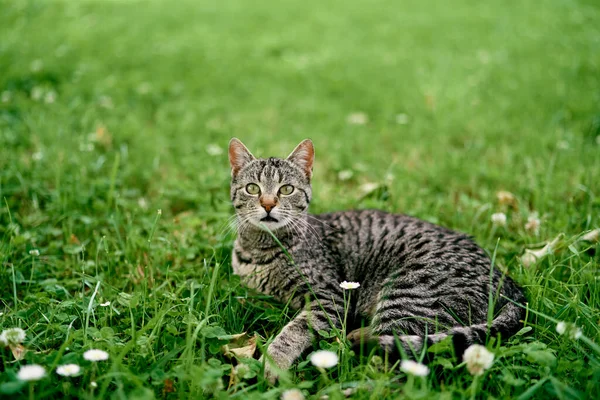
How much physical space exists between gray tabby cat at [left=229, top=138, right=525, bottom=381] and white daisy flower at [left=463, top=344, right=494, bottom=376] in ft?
0.60

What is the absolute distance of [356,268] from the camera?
3094 mm

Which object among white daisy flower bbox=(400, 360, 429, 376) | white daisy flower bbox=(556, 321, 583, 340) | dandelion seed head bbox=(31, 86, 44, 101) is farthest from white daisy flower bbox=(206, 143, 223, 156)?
white daisy flower bbox=(556, 321, 583, 340)

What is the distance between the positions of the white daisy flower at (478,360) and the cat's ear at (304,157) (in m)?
1.64

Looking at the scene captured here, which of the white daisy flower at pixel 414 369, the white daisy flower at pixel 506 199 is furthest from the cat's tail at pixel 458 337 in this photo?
the white daisy flower at pixel 506 199

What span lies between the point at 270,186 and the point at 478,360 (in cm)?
159

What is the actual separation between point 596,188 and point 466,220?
1.13 metres

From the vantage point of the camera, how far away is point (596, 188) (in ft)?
12.9

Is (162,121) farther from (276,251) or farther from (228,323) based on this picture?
(228,323)

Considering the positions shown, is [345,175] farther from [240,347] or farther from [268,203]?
[240,347]

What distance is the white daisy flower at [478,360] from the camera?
196 centimetres

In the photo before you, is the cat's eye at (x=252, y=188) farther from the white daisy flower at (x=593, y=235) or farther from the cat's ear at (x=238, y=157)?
the white daisy flower at (x=593, y=235)

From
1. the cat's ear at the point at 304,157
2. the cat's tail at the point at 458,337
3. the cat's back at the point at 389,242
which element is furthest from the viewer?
the cat's ear at the point at 304,157

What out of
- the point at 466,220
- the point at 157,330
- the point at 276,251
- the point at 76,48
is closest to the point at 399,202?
the point at 466,220

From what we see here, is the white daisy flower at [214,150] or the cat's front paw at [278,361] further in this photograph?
the white daisy flower at [214,150]
